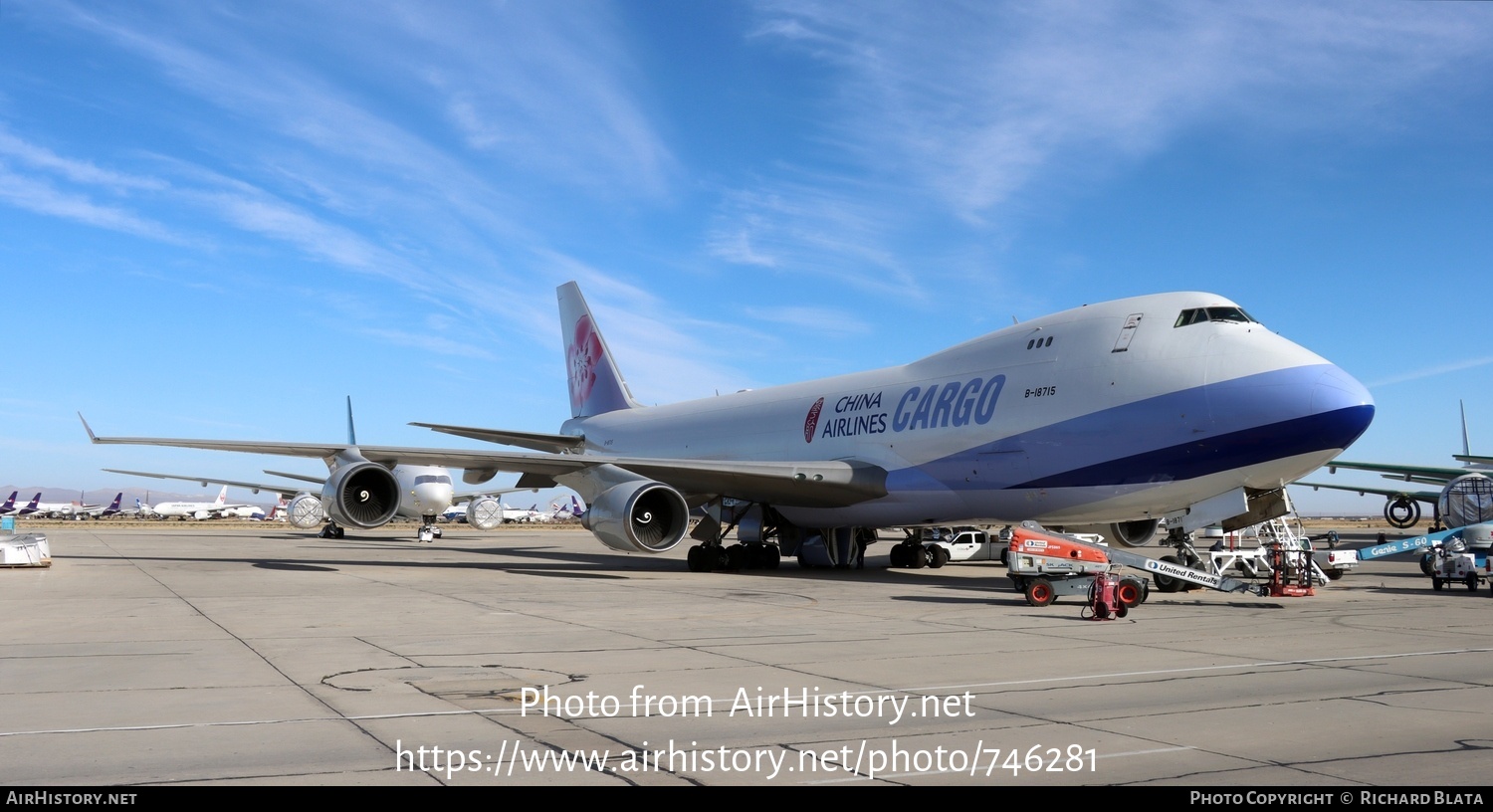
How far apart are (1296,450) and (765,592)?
8113 millimetres

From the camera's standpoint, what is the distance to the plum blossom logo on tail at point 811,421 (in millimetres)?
23453

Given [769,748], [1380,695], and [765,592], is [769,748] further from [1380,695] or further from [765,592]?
[765,592]

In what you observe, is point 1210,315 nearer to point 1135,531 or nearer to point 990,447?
point 990,447

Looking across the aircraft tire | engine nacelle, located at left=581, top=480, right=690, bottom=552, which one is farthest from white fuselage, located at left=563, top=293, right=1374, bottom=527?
engine nacelle, located at left=581, top=480, right=690, bottom=552

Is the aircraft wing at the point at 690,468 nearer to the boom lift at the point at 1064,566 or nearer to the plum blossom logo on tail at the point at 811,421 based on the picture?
the plum blossom logo on tail at the point at 811,421

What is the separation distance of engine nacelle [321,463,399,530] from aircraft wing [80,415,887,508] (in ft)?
1.17

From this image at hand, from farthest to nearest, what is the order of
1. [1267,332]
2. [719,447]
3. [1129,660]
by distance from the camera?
[719,447], [1267,332], [1129,660]

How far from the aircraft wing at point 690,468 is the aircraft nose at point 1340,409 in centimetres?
799

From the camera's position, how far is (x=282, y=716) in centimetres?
659

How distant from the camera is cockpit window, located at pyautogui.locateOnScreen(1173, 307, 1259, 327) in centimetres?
1652

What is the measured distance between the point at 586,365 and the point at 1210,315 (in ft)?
72.0

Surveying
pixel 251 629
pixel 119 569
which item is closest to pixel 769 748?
pixel 251 629

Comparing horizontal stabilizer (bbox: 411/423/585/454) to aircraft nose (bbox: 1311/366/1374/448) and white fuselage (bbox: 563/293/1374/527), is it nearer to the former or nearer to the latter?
white fuselage (bbox: 563/293/1374/527)

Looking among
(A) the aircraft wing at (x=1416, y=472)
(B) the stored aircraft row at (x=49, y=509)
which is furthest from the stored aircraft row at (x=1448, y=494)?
(B) the stored aircraft row at (x=49, y=509)
